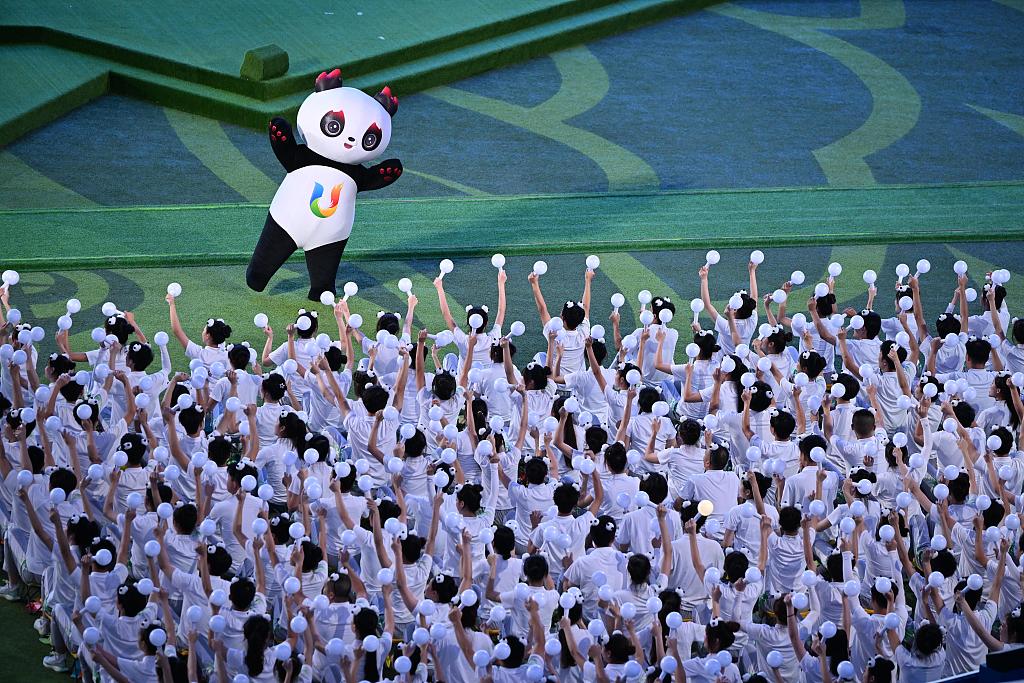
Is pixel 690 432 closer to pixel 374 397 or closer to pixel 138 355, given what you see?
pixel 374 397

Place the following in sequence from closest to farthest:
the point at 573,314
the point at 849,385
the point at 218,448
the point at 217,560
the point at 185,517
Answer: the point at 217,560
the point at 185,517
the point at 218,448
the point at 849,385
the point at 573,314

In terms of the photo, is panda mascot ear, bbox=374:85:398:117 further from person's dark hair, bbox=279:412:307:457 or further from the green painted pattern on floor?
the green painted pattern on floor

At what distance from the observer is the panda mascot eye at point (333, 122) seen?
23.2ft

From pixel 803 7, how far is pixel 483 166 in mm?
4587

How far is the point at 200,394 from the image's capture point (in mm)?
6027

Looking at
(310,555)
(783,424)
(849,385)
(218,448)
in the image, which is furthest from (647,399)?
(218,448)

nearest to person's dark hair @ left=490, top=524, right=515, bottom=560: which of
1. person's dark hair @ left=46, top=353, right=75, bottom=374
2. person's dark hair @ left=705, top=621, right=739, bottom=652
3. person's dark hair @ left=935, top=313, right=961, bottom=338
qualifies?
person's dark hair @ left=705, top=621, right=739, bottom=652

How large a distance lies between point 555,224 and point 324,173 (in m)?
1.98

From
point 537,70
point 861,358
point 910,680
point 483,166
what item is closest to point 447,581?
point 910,680

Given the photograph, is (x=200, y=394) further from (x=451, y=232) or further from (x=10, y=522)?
(x=451, y=232)

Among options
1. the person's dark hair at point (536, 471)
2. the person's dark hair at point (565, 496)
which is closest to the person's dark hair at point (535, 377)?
the person's dark hair at point (536, 471)

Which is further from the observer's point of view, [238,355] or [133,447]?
[238,355]

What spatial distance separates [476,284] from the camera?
26.6 ft

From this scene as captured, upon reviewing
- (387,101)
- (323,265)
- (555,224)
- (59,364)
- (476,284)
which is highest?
(387,101)
